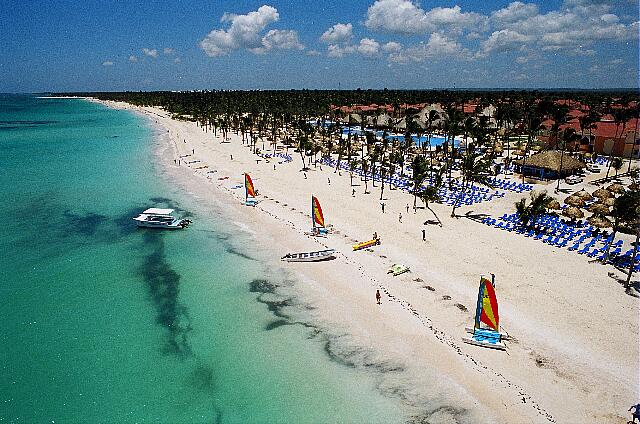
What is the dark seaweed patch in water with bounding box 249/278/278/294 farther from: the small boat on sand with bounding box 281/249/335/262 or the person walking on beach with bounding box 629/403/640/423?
the person walking on beach with bounding box 629/403/640/423

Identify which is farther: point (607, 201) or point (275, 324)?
point (607, 201)

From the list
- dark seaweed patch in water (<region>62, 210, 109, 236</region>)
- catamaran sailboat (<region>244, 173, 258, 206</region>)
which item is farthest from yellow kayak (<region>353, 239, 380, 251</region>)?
dark seaweed patch in water (<region>62, 210, 109, 236</region>)

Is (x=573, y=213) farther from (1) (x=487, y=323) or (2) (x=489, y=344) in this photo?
(2) (x=489, y=344)

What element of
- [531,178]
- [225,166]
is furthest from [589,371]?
[225,166]

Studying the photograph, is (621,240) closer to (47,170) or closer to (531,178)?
(531,178)

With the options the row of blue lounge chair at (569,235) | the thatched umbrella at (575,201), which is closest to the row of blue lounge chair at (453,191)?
Answer: the row of blue lounge chair at (569,235)

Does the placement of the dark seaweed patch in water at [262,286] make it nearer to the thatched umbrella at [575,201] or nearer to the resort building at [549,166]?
the thatched umbrella at [575,201]

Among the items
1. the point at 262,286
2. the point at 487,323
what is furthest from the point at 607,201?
the point at 262,286
